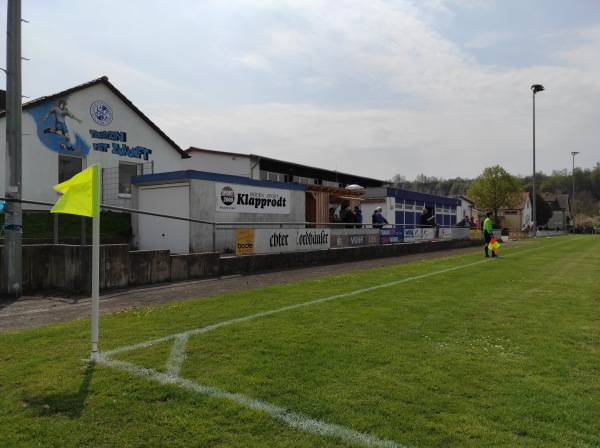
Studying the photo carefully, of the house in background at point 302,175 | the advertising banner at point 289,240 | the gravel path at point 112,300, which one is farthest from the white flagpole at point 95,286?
the house in background at point 302,175

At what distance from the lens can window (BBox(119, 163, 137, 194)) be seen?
2058cm

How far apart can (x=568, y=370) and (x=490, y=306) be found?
11.0 ft

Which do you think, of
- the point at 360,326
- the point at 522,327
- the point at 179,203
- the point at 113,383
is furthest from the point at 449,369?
the point at 179,203

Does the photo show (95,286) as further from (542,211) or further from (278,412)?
(542,211)

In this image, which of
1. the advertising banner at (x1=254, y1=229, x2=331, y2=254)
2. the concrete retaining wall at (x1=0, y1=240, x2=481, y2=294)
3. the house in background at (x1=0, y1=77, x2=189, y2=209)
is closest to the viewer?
the concrete retaining wall at (x1=0, y1=240, x2=481, y2=294)

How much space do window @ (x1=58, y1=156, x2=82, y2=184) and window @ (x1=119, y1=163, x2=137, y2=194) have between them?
1.88 meters

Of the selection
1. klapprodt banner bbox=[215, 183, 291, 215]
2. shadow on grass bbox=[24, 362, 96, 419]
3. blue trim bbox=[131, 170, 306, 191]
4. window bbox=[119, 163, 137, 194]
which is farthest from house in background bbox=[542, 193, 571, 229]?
shadow on grass bbox=[24, 362, 96, 419]

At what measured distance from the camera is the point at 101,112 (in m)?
20.9

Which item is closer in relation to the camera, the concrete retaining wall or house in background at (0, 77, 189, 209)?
the concrete retaining wall

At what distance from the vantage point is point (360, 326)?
238 inches

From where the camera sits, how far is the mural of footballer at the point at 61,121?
1866 centimetres

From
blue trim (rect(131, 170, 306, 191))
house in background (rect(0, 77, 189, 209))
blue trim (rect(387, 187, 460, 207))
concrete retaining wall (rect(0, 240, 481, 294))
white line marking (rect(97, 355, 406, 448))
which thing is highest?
house in background (rect(0, 77, 189, 209))

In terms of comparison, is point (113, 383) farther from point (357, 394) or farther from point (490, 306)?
point (490, 306)

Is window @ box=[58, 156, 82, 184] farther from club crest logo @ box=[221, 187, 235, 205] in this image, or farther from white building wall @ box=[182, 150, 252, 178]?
white building wall @ box=[182, 150, 252, 178]
